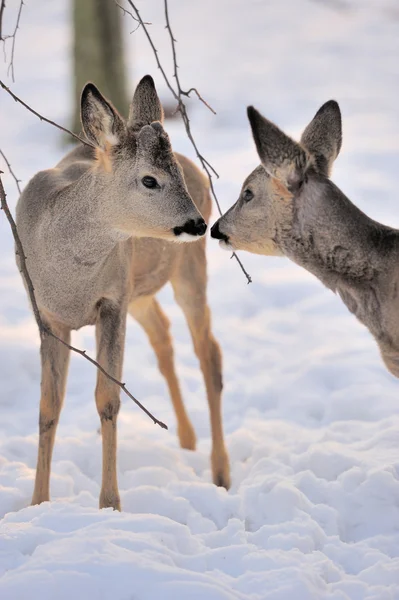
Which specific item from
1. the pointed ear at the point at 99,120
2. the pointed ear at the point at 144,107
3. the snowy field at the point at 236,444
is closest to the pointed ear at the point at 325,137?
the pointed ear at the point at 144,107

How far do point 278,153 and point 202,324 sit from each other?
2.32m

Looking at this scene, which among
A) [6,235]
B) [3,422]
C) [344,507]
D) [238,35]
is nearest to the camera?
[344,507]

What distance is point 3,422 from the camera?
22.0 feet

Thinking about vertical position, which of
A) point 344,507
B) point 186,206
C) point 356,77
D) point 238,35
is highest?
point 238,35

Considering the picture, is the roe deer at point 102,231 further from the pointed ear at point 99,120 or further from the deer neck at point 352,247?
the deer neck at point 352,247

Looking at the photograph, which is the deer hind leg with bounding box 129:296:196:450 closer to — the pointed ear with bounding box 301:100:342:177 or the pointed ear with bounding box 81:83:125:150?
the pointed ear with bounding box 81:83:125:150

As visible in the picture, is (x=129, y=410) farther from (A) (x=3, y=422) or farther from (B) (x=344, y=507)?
(B) (x=344, y=507)

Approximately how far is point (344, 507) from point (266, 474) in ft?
2.43

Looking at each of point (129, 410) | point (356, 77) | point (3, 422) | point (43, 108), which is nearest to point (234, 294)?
point (129, 410)

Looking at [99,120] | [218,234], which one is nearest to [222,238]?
[218,234]

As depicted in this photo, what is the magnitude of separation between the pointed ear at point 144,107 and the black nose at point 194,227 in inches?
23.8

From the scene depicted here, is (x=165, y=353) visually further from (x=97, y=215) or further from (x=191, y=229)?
(x=191, y=229)

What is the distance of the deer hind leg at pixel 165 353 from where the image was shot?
6.79m

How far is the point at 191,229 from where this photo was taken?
4801 mm
